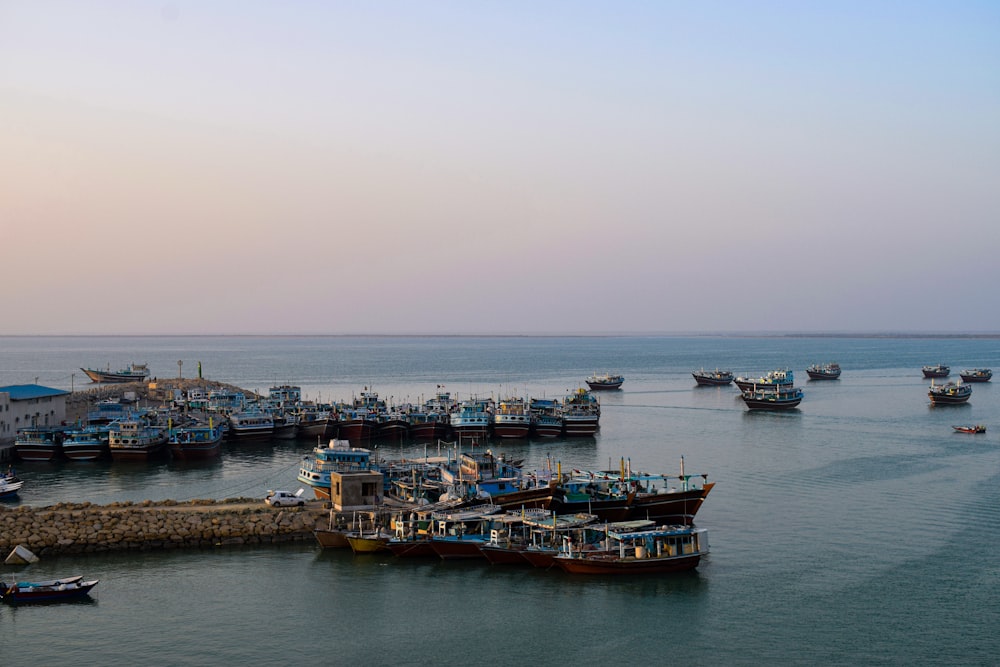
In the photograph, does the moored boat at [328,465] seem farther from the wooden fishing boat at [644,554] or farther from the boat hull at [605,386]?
the boat hull at [605,386]

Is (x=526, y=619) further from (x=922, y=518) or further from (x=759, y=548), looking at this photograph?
(x=922, y=518)

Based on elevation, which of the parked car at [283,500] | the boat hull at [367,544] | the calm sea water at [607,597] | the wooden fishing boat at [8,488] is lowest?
the calm sea water at [607,597]

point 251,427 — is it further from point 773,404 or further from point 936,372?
point 936,372

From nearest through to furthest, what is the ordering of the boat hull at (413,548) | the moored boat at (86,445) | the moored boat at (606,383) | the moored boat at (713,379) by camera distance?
the boat hull at (413,548) < the moored boat at (86,445) < the moored boat at (606,383) < the moored boat at (713,379)

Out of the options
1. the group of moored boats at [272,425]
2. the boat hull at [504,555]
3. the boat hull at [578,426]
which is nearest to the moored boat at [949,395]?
the group of moored boats at [272,425]

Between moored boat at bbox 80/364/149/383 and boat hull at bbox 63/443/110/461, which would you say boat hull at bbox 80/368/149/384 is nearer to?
moored boat at bbox 80/364/149/383

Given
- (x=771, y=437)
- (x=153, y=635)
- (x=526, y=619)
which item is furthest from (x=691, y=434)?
(x=153, y=635)

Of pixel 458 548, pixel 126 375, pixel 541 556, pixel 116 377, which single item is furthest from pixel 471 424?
pixel 116 377
